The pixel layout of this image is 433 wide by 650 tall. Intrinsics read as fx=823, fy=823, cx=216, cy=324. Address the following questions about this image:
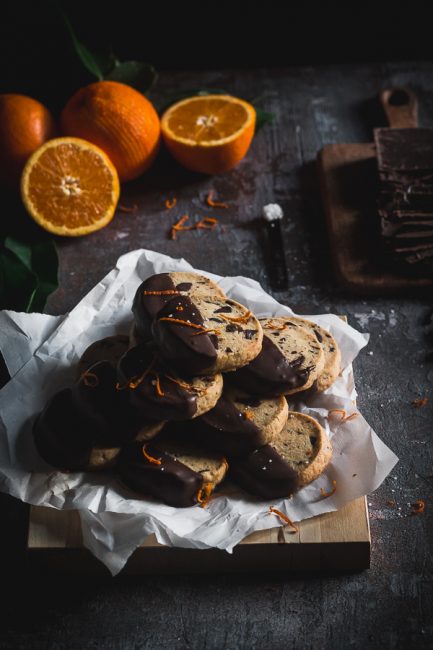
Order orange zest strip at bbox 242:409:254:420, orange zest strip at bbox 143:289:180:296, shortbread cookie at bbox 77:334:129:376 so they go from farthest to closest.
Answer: shortbread cookie at bbox 77:334:129:376 → orange zest strip at bbox 143:289:180:296 → orange zest strip at bbox 242:409:254:420

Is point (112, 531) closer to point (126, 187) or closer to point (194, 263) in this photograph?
point (194, 263)

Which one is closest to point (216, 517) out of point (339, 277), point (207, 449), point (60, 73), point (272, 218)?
point (207, 449)

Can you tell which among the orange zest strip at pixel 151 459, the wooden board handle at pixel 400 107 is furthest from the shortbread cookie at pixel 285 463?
the wooden board handle at pixel 400 107

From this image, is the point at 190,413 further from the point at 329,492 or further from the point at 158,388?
the point at 329,492

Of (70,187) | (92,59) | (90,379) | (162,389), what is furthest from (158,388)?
(92,59)

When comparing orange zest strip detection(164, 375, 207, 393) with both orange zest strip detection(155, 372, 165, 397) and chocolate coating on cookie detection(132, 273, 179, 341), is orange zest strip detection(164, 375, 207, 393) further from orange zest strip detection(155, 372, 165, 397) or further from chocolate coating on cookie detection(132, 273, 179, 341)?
chocolate coating on cookie detection(132, 273, 179, 341)

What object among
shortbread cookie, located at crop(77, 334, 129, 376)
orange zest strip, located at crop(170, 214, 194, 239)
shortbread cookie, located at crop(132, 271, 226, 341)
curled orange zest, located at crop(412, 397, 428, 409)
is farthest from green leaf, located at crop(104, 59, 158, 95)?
curled orange zest, located at crop(412, 397, 428, 409)
